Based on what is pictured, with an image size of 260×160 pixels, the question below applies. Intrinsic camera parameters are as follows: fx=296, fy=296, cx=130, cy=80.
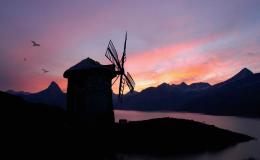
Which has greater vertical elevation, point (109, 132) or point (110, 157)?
point (109, 132)

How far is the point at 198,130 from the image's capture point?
4378 centimetres

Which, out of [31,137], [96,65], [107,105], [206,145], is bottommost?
[206,145]

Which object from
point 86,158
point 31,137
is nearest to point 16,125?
point 31,137

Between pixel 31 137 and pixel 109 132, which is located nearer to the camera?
pixel 31 137

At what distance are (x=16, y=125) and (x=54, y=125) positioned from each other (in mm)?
4076

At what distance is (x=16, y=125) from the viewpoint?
72.5 feet

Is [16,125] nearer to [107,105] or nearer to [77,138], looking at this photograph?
[77,138]

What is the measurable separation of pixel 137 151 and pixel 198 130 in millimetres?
13607

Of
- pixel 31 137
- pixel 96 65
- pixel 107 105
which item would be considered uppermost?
pixel 96 65

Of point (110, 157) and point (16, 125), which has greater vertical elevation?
point (16, 125)

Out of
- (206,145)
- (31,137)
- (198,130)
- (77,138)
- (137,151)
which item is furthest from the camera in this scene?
(198,130)

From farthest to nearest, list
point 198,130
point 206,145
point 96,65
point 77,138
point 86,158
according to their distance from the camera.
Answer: point 198,130 < point 206,145 < point 96,65 < point 77,138 < point 86,158

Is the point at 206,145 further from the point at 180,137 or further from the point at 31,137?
the point at 31,137

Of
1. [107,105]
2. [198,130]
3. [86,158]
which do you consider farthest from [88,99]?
[198,130]
